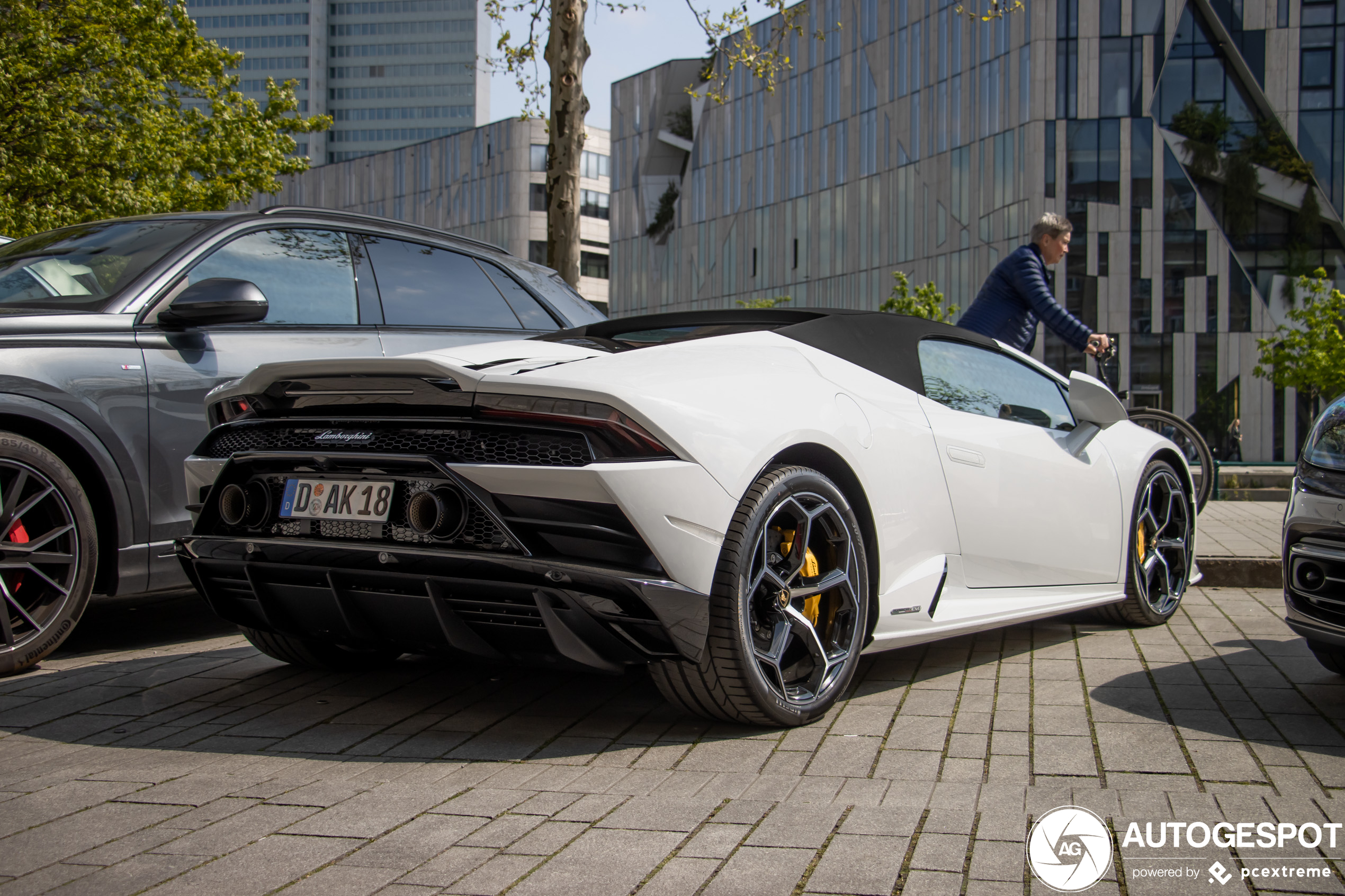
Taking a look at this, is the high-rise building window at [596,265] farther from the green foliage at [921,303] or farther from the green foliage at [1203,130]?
the green foliage at [1203,130]

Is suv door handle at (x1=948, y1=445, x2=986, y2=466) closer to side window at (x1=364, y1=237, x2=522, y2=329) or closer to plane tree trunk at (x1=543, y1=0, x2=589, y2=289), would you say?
side window at (x1=364, y1=237, x2=522, y2=329)

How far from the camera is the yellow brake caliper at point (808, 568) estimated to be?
3467mm

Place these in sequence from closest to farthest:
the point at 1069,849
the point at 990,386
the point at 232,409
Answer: the point at 1069,849
the point at 232,409
the point at 990,386

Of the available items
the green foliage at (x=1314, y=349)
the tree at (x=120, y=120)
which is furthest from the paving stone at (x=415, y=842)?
the green foliage at (x=1314, y=349)

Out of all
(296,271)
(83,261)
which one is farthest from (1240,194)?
(83,261)

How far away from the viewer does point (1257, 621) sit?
5.34 m

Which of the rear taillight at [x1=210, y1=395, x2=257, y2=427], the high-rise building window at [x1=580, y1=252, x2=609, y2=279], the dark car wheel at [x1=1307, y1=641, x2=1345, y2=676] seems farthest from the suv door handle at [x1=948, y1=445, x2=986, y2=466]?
the high-rise building window at [x1=580, y1=252, x2=609, y2=279]

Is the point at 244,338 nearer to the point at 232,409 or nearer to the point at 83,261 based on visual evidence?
the point at 83,261

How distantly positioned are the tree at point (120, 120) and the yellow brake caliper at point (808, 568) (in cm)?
1570

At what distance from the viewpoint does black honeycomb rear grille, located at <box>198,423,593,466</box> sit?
303cm

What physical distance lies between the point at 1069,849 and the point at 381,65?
184m

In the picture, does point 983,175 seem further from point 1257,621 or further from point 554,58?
point 1257,621

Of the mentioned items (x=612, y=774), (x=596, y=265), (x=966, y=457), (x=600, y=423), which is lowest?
(x=612, y=774)

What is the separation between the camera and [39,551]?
Result: 413 cm
